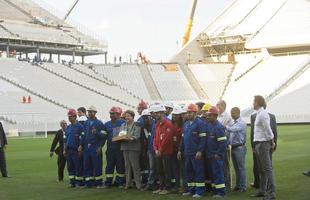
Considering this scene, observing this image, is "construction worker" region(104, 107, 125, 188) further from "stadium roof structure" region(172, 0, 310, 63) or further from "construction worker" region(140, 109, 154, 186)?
"stadium roof structure" region(172, 0, 310, 63)

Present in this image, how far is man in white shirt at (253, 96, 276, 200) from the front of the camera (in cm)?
1136

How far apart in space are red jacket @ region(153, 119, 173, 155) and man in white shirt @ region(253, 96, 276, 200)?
202cm

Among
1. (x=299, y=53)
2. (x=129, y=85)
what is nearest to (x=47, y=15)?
(x=129, y=85)

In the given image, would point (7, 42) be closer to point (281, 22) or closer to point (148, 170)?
point (281, 22)

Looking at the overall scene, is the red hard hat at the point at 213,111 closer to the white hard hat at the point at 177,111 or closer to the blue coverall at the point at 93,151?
the white hard hat at the point at 177,111

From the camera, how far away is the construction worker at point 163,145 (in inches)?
501

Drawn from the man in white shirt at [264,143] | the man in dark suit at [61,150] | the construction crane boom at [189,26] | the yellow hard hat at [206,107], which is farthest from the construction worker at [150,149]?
the construction crane boom at [189,26]

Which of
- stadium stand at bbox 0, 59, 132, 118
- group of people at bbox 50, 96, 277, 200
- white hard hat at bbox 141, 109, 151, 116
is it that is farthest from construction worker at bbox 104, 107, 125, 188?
stadium stand at bbox 0, 59, 132, 118

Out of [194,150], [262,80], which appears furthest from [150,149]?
[262,80]

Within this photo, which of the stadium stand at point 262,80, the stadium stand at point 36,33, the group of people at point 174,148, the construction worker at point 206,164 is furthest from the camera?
the stadium stand at point 36,33

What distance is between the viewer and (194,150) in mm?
12164

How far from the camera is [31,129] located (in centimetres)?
4066

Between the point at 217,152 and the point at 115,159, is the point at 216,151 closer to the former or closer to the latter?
the point at 217,152

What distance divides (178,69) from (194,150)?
54.5m
